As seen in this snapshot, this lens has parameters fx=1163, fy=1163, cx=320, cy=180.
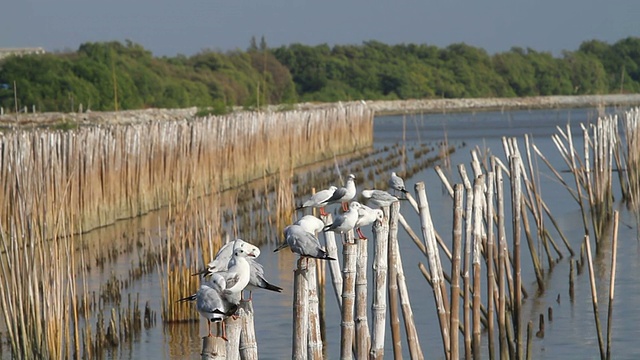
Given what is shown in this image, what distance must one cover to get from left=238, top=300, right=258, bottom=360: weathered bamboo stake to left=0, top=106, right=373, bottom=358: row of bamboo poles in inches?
86.3

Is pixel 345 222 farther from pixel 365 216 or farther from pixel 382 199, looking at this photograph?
pixel 382 199

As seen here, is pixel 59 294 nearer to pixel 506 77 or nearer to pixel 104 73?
pixel 104 73

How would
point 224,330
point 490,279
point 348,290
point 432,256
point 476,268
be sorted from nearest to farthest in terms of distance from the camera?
point 224,330 → point 348,290 → point 432,256 → point 476,268 → point 490,279

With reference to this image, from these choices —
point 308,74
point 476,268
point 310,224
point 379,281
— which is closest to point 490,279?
point 476,268

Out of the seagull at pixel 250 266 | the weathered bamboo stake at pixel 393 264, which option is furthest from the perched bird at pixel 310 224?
the weathered bamboo stake at pixel 393 264

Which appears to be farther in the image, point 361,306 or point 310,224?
point 361,306

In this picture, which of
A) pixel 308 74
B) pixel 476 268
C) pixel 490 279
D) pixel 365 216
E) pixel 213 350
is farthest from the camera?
pixel 308 74

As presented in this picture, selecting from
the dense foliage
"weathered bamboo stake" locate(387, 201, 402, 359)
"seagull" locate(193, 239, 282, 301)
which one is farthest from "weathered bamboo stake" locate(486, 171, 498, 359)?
the dense foliage

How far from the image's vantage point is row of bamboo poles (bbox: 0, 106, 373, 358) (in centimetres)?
801

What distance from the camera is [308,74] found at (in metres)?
88.4

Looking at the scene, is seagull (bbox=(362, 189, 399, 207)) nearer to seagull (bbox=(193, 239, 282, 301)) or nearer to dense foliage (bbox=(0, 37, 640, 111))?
seagull (bbox=(193, 239, 282, 301))

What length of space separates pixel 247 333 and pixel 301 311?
53cm

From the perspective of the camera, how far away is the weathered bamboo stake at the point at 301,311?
652cm

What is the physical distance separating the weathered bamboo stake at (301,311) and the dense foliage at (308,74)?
3064 cm
